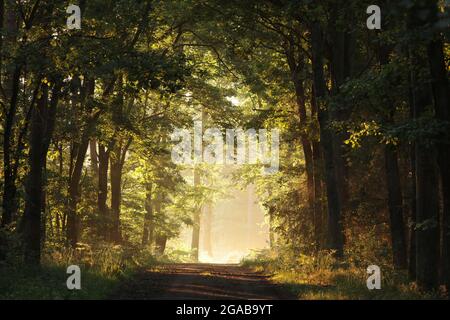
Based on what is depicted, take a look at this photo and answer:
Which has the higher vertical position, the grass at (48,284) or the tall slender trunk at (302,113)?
the tall slender trunk at (302,113)

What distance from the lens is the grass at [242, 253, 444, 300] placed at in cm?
1356

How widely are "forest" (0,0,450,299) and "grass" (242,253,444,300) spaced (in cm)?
9

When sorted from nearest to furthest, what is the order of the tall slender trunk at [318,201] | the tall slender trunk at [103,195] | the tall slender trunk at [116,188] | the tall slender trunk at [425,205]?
the tall slender trunk at [425,205] < the tall slender trunk at [318,201] < the tall slender trunk at [103,195] < the tall slender trunk at [116,188]

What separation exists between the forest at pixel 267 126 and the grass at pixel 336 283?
0.09 meters

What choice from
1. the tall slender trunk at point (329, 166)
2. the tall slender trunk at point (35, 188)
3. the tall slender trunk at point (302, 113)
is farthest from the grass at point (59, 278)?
the tall slender trunk at point (302, 113)

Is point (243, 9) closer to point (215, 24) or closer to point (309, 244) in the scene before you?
point (215, 24)

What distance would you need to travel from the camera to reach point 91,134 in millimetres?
23125

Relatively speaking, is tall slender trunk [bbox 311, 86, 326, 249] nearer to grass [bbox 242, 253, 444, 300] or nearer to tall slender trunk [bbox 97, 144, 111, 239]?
grass [bbox 242, 253, 444, 300]

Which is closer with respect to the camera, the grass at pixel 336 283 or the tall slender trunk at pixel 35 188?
the grass at pixel 336 283

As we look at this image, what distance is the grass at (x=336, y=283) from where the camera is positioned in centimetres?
1356

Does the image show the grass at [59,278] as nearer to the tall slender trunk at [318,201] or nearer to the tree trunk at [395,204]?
the tall slender trunk at [318,201]

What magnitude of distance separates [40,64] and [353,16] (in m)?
8.99

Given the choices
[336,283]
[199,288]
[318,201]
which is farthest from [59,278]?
[318,201]

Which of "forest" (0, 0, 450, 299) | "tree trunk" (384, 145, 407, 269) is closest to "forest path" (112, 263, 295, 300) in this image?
"forest" (0, 0, 450, 299)
